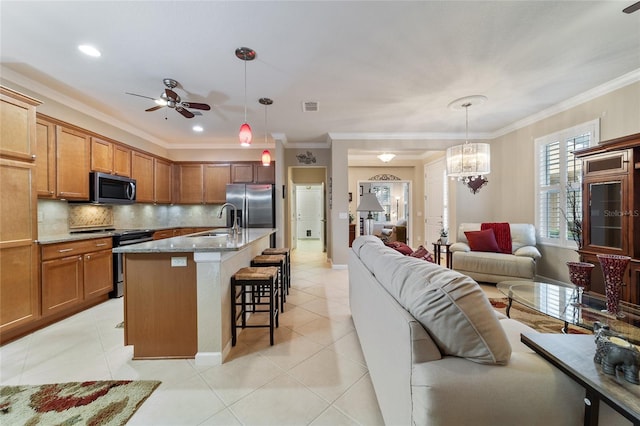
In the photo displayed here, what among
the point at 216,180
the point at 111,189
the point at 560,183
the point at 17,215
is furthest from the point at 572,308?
the point at 216,180

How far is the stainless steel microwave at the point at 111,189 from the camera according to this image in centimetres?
345

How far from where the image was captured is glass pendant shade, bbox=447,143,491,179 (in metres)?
3.72

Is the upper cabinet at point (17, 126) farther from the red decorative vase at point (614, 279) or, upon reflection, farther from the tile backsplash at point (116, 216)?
the red decorative vase at point (614, 279)

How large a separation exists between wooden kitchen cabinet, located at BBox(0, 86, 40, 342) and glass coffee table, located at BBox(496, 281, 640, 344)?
4.46 meters

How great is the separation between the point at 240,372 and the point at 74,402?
3.24 ft

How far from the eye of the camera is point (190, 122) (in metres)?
4.34

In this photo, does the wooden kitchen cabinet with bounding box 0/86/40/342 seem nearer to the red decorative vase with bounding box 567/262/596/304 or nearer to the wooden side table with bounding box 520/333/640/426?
the wooden side table with bounding box 520/333/640/426

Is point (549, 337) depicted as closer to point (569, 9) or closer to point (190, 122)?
point (569, 9)

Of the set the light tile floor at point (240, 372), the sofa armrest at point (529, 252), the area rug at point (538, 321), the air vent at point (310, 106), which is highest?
the air vent at point (310, 106)

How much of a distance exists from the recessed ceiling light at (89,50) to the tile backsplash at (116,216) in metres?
1.94

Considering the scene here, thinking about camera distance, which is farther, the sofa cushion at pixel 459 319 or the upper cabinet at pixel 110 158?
the upper cabinet at pixel 110 158

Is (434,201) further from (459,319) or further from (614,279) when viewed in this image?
(459,319)

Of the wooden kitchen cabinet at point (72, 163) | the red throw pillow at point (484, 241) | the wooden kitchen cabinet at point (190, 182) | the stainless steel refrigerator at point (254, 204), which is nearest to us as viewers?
the wooden kitchen cabinet at point (72, 163)

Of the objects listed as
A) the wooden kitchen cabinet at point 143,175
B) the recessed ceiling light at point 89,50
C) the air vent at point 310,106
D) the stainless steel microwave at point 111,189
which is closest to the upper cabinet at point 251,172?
the wooden kitchen cabinet at point 143,175
